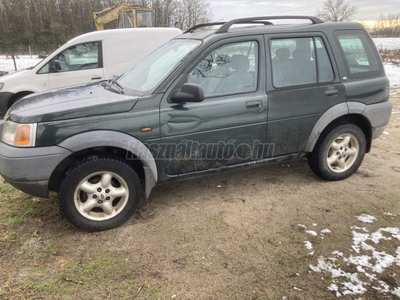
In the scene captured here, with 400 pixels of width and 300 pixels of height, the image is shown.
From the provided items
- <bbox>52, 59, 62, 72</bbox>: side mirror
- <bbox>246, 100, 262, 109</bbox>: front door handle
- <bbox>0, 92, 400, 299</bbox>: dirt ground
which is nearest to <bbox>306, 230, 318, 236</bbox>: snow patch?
<bbox>0, 92, 400, 299</bbox>: dirt ground

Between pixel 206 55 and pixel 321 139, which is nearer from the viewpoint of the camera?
pixel 206 55

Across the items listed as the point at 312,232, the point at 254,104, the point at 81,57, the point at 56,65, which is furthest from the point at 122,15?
the point at 312,232

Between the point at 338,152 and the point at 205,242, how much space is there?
2250 mm

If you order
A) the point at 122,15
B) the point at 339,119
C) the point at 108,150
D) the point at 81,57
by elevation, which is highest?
the point at 122,15

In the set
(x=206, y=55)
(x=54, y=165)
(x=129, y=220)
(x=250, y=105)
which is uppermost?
(x=206, y=55)

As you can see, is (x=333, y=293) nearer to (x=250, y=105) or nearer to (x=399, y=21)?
(x=250, y=105)

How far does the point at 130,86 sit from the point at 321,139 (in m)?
2.43

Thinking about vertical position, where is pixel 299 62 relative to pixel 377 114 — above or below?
above

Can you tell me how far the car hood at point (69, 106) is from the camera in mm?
2783

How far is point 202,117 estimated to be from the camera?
319cm

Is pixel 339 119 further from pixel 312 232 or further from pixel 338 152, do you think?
pixel 312 232

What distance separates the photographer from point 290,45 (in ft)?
11.9

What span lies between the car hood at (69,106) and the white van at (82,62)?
12.8ft

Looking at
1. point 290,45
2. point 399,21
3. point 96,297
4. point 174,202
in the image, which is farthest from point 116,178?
point 399,21
